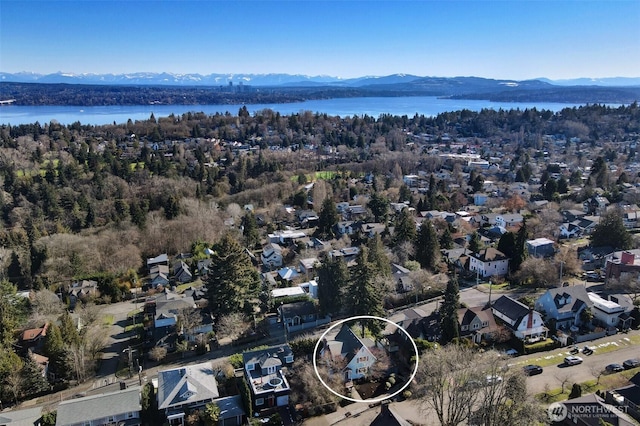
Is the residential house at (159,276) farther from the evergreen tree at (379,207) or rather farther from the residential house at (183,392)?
the evergreen tree at (379,207)

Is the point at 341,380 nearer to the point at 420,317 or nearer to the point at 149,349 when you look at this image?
the point at 420,317

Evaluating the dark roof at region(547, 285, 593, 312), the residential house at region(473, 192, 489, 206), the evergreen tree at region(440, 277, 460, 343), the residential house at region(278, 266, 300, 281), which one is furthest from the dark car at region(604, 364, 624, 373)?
the residential house at region(473, 192, 489, 206)

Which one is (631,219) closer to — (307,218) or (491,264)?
(491,264)

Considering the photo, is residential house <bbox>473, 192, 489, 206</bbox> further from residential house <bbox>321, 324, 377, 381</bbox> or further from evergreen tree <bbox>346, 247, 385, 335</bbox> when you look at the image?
residential house <bbox>321, 324, 377, 381</bbox>

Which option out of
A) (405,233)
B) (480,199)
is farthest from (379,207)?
(480,199)

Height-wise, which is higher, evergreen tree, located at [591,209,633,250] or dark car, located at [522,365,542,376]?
evergreen tree, located at [591,209,633,250]

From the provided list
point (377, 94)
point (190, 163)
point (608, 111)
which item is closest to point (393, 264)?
point (190, 163)
